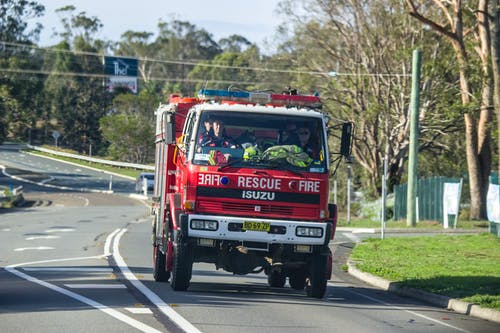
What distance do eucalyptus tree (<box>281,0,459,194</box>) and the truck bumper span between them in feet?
103

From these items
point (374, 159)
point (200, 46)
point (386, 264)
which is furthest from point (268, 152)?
point (200, 46)

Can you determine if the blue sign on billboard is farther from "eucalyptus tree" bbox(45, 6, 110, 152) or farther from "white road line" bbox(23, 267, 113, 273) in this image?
"white road line" bbox(23, 267, 113, 273)

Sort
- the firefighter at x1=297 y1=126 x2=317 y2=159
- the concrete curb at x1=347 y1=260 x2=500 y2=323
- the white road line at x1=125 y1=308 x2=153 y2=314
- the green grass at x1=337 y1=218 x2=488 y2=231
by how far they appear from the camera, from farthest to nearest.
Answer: the green grass at x1=337 y1=218 x2=488 y2=231 < the firefighter at x1=297 y1=126 x2=317 y2=159 < the concrete curb at x1=347 y1=260 x2=500 y2=323 < the white road line at x1=125 y1=308 x2=153 y2=314

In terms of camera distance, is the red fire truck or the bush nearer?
the red fire truck

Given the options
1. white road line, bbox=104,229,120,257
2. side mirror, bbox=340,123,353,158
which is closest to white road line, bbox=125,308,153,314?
side mirror, bbox=340,123,353,158

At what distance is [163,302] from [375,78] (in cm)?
3686

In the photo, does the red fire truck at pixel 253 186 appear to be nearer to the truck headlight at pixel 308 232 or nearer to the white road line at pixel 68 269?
the truck headlight at pixel 308 232

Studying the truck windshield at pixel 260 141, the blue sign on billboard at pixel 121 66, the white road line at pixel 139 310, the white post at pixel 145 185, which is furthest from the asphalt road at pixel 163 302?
the blue sign on billboard at pixel 121 66

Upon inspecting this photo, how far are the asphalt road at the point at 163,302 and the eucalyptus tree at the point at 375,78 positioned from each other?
70.9 ft

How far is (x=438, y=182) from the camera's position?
40812 mm

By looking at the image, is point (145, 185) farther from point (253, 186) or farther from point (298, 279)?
point (253, 186)

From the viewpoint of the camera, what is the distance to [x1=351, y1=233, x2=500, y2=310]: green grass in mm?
16312

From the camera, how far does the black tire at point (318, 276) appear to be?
15047 mm

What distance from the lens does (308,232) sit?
1463cm
